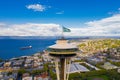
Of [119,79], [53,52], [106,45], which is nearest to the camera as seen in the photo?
[53,52]

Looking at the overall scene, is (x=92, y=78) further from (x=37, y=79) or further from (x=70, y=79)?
(x=37, y=79)

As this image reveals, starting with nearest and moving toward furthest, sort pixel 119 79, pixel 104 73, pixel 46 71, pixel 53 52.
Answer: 1. pixel 53 52
2. pixel 119 79
3. pixel 104 73
4. pixel 46 71

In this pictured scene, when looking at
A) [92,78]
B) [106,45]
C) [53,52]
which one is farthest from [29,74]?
[106,45]

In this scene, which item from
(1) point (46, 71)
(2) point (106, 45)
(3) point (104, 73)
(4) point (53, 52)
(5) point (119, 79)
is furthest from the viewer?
(2) point (106, 45)

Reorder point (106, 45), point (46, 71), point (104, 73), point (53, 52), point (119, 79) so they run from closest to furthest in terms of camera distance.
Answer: point (53, 52), point (119, 79), point (104, 73), point (46, 71), point (106, 45)

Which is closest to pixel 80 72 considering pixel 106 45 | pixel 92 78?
pixel 92 78

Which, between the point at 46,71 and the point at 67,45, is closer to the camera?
the point at 67,45

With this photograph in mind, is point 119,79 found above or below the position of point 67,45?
below

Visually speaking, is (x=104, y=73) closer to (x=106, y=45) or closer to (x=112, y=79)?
(x=112, y=79)

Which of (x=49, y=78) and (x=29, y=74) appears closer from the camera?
(x=49, y=78)
